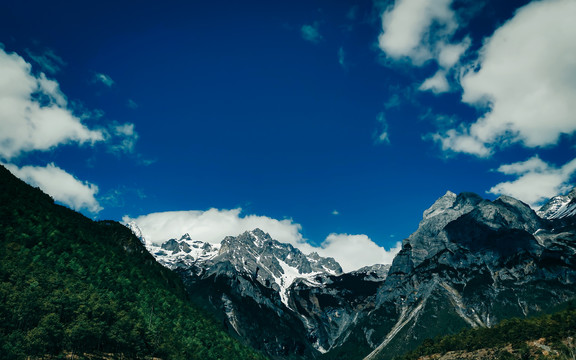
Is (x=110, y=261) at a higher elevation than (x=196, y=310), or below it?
higher

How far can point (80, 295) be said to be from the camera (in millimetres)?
99625

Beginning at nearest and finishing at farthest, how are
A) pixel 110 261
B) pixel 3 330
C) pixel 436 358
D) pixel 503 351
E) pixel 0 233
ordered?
pixel 3 330 < pixel 0 233 < pixel 110 261 < pixel 503 351 < pixel 436 358

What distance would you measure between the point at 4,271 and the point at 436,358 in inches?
8165

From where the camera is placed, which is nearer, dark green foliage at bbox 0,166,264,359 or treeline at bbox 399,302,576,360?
dark green foliage at bbox 0,166,264,359

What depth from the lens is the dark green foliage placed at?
8519cm

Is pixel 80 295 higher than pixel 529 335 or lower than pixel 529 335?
lower

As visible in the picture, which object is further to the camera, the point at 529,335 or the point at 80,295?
the point at 529,335

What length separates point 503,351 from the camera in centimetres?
16575

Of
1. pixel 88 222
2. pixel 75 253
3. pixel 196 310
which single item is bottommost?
pixel 196 310

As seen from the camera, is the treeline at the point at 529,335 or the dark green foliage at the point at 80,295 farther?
the treeline at the point at 529,335

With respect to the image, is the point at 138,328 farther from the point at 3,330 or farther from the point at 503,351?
the point at 503,351

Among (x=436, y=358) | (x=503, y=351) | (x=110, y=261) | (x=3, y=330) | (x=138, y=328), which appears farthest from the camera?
(x=436, y=358)

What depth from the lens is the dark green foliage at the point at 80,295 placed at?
85.2 metres

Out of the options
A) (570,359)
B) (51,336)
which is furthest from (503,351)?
(51,336)
